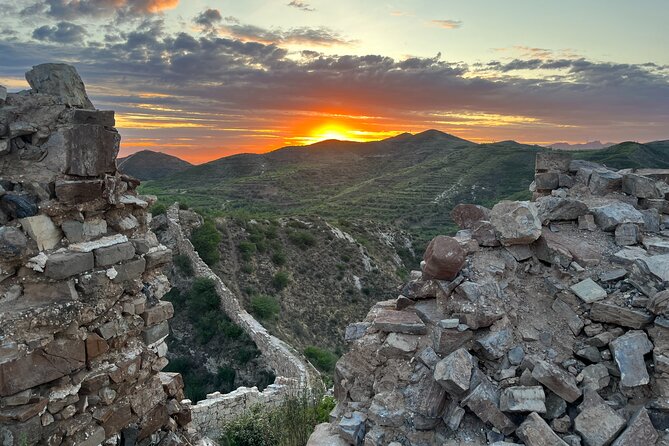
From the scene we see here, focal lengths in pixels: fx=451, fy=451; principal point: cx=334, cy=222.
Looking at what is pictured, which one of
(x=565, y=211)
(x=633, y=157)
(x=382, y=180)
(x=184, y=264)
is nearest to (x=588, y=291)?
(x=565, y=211)

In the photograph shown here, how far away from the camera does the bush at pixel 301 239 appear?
25.1 metres

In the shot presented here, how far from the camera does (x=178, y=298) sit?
1853 cm

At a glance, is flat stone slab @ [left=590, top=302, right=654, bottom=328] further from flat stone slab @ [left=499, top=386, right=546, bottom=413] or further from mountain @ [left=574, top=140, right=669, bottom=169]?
mountain @ [left=574, top=140, right=669, bottom=169]

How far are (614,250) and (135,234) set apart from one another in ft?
14.6

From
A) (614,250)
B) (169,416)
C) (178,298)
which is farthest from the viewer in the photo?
(178,298)

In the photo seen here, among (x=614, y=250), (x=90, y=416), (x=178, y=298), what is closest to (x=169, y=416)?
(x=90, y=416)

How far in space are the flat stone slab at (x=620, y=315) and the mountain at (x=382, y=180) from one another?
25.1 metres

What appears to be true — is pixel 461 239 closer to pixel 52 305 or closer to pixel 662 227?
pixel 662 227

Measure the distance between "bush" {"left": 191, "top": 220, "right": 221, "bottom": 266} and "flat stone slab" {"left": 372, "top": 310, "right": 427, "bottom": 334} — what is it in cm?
1783

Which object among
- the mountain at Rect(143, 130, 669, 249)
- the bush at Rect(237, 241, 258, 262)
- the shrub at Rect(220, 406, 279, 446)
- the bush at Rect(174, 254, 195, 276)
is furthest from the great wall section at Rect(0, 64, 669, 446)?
the mountain at Rect(143, 130, 669, 249)

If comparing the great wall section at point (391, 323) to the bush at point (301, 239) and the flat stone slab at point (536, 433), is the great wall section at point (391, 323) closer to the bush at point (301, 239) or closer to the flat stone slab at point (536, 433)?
the flat stone slab at point (536, 433)

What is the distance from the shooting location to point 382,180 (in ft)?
186

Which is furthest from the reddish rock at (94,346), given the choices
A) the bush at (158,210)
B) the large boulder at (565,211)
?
the bush at (158,210)

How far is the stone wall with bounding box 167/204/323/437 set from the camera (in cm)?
1120
